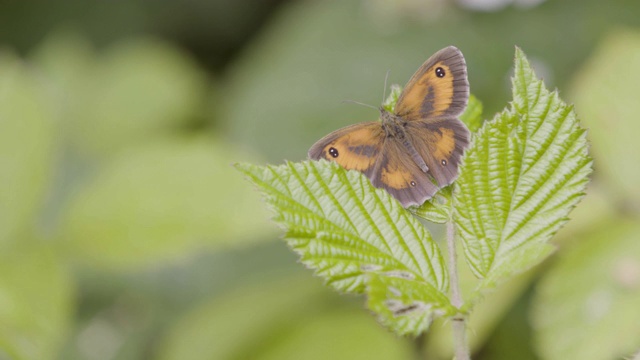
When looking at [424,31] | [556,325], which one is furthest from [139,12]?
[556,325]

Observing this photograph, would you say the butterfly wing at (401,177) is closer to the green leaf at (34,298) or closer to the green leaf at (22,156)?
the green leaf at (34,298)

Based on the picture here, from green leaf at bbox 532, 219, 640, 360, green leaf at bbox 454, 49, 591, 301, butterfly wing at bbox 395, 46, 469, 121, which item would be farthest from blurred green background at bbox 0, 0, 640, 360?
butterfly wing at bbox 395, 46, 469, 121


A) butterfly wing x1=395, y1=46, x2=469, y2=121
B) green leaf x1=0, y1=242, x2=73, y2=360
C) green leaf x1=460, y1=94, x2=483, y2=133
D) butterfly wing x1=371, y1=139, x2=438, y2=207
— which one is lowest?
butterfly wing x1=371, y1=139, x2=438, y2=207

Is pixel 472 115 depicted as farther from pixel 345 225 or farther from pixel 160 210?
pixel 160 210

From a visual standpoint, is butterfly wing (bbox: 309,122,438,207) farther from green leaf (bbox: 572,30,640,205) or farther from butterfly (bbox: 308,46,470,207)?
green leaf (bbox: 572,30,640,205)

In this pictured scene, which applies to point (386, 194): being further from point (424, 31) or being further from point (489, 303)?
point (424, 31)

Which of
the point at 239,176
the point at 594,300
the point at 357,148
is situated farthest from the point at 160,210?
the point at 357,148
